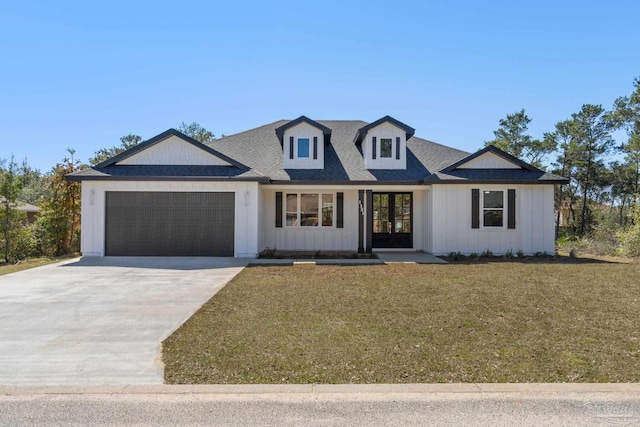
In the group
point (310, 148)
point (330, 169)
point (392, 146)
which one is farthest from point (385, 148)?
point (310, 148)

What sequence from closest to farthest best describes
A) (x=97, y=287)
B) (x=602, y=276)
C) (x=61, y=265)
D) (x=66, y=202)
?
(x=97, y=287) < (x=602, y=276) < (x=61, y=265) < (x=66, y=202)

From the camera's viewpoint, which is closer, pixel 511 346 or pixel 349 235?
pixel 511 346

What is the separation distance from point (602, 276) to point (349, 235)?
8200 millimetres

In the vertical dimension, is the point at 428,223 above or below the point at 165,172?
below

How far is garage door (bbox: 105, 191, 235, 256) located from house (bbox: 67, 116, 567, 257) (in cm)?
3

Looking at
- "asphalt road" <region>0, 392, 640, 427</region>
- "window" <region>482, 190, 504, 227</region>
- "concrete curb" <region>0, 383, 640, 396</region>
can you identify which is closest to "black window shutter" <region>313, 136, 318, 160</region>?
"window" <region>482, 190, 504, 227</region>

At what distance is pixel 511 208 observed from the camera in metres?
14.5

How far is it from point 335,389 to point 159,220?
38.0ft

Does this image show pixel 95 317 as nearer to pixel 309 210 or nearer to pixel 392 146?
pixel 309 210

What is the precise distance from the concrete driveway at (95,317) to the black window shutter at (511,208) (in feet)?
31.4

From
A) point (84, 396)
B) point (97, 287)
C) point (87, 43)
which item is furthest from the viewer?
point (87, 43)

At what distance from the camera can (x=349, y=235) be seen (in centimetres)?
1588

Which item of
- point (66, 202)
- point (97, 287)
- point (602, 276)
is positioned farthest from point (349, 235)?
point (66, 202)

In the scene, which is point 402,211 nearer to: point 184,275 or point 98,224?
point 184,275
